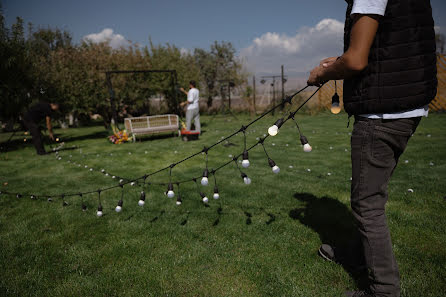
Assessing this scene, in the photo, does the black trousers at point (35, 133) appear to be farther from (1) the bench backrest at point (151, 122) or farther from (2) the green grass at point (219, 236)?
(2) the green grass at point (219, 236)

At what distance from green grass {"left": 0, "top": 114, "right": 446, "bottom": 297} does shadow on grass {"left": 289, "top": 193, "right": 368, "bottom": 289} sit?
0.02m

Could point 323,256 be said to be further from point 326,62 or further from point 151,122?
point 151,122

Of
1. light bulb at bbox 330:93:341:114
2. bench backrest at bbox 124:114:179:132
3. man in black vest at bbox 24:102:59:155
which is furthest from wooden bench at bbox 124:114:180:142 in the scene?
light bulb at bbox 330:93:341:114

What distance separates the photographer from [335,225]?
10.3ft

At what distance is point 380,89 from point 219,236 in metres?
2.26

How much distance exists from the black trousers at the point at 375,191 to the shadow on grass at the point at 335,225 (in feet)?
1.52

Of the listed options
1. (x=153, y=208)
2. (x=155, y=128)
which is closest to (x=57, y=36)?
(x=155, y=128)

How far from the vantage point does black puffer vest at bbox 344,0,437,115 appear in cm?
152

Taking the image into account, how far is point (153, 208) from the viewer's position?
157 inches

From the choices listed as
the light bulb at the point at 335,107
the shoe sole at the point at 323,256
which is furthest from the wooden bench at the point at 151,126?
the light bulb at the point at 335,107

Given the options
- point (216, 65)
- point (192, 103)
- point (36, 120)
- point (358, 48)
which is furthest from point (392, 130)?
point (216, 65)

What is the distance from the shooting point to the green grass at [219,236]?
2375 mm

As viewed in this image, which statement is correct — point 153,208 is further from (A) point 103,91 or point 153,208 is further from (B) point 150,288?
(A) point 103,91

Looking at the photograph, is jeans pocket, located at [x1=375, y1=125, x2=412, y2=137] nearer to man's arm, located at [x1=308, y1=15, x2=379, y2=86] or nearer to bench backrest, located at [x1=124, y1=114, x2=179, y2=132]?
man's arm, located at [x1=308, y1=15, x2=379, y2=86]
